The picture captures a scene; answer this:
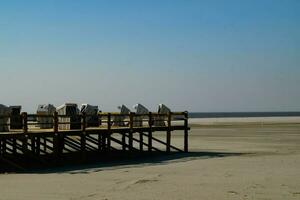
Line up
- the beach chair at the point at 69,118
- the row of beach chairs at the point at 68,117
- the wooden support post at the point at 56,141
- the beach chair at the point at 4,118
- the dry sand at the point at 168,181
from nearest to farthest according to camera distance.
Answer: the dry sand at the point at 168,181
the beach chair at the point at 4,118
the wooden support post at the point at 56,141
the row of beach chairs at the point at 68,117
the beach chair at the point at 69,118

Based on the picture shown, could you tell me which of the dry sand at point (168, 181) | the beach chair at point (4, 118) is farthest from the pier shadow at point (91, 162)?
the beach chair at point (4, 118)

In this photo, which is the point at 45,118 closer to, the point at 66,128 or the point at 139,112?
the point at 66,128

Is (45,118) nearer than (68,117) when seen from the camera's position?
No

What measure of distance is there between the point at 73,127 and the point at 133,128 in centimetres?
384

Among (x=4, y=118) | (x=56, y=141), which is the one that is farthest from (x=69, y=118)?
(x=4, y=118)

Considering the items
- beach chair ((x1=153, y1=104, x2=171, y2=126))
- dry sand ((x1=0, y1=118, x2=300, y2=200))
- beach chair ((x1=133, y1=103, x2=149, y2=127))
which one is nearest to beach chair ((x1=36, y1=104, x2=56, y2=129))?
dry sand ((x1=0, y1=118, x2=300, y2=200))

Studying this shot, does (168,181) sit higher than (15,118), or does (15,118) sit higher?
(15,118)

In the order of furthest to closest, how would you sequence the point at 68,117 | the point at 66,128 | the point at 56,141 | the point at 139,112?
the point at 139,112, the point at 66,128, the point at 68,117, the point at 56,141

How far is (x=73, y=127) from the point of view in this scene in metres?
24.1

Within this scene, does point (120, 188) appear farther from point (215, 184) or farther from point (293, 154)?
point (293, 154)

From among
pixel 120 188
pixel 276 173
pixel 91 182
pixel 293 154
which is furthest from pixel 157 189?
pixel 293 154

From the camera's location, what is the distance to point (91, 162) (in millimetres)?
24578

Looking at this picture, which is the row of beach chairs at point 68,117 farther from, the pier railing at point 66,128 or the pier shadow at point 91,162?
the pier shadow at point 91,162

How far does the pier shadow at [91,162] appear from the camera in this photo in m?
21.4
